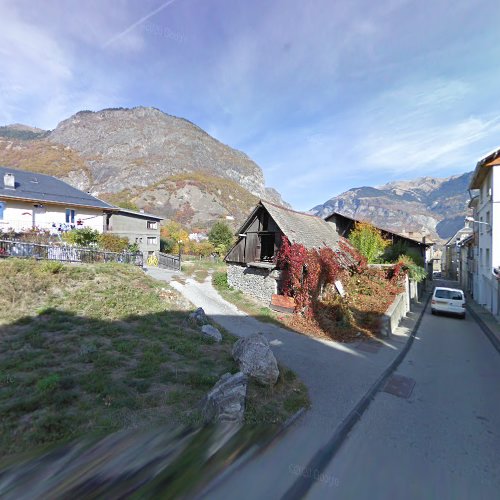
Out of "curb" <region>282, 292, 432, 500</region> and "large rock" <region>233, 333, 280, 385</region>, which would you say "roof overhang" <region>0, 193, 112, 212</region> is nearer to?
"large rock" <region>233, 333, 280, 385</region>

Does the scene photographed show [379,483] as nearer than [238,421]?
Yes

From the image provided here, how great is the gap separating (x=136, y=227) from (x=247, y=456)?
30928mm

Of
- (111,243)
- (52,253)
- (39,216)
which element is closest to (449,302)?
(52,253)

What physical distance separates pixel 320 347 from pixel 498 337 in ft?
29.9

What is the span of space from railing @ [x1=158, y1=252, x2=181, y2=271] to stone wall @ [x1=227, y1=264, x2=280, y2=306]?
8169 millimetres

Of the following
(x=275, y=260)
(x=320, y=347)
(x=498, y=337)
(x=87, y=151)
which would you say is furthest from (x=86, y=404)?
(x=87, y=151)

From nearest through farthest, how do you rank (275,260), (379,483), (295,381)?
1. (379,483)
2. (295,381)
3. (275,260)

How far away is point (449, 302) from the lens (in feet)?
56.6

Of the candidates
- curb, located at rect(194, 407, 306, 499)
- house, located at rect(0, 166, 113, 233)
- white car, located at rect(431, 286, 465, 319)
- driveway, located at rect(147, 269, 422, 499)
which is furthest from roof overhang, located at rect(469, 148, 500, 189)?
house, located at rect(0, 166, 113, 233)

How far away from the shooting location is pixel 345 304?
45.8 feet

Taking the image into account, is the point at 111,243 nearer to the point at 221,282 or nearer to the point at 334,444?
the point at 221,282

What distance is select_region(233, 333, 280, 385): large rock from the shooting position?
5.95m

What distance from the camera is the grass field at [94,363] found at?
14.1 ft

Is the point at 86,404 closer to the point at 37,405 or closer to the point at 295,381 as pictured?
the point at 37,405
